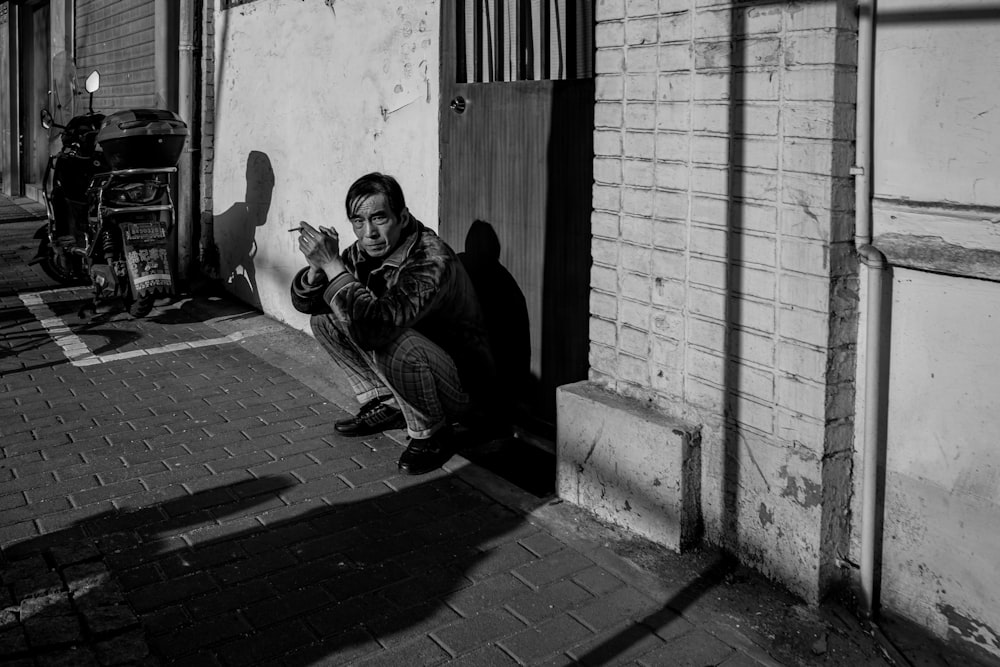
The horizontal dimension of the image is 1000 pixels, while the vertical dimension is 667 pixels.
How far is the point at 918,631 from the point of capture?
353 centimetres

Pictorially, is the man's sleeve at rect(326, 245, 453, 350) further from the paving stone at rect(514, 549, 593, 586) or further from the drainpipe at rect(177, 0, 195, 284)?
the drainpipe at rect(177, 0, 195, 284)

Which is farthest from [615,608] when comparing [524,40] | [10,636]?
[524,40]

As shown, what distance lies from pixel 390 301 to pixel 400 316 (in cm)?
8

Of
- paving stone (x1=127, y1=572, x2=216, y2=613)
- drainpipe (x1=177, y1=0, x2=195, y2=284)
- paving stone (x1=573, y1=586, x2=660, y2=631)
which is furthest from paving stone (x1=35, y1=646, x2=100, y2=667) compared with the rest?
drainpipe (x1=177, y1=0, x2=195, y2=284)

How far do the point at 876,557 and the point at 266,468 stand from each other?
2.92 m

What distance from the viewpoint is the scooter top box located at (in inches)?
321

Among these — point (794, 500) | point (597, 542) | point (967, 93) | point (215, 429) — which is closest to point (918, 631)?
point (794, 500)

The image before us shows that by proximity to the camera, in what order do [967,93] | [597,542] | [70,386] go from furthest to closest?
[70,386], [597,542], [967,93]

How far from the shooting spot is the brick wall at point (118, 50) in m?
10.9

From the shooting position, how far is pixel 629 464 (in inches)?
171

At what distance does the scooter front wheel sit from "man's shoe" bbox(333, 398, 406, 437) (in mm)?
4922

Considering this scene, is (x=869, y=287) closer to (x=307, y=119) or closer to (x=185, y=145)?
(x=307, y=119)

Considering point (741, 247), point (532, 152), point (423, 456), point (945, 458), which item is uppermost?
point (532, 152)

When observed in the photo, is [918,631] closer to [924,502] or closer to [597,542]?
[924,502]
